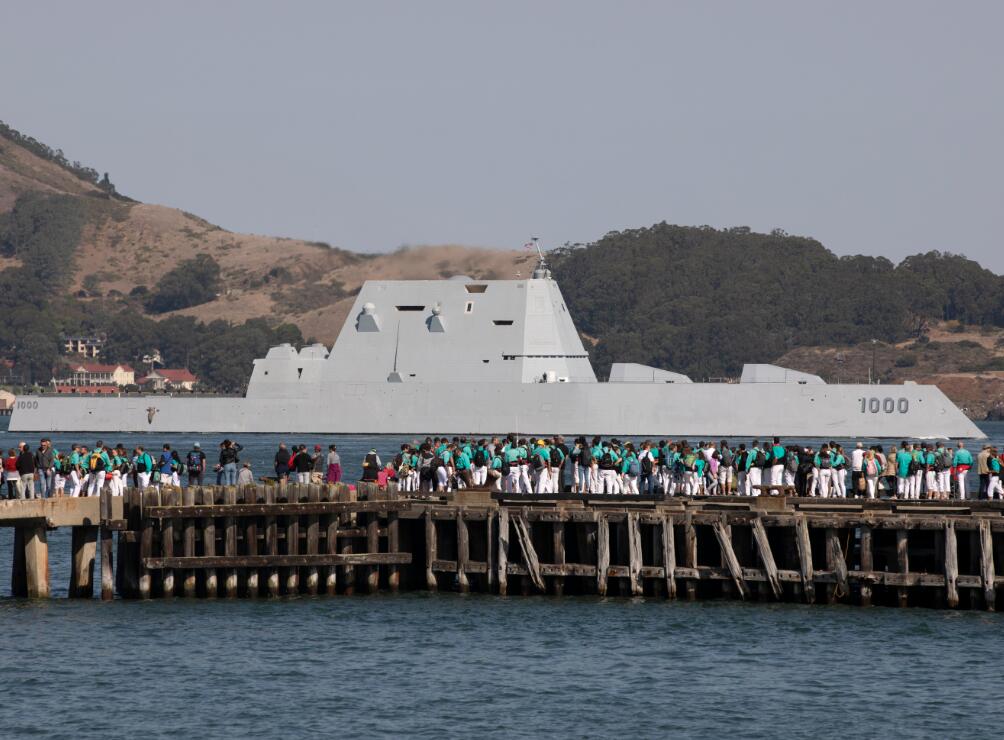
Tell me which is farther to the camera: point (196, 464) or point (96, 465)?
point (196, 464)

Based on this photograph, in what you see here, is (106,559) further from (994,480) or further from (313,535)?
Result: (994,480)

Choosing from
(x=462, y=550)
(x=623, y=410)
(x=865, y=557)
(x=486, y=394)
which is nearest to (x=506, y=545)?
(x=462, y=550)

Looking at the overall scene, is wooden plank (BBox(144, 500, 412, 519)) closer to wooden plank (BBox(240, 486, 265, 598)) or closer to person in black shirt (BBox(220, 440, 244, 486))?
wooden plank (BBox(240, 486, 265, 598))

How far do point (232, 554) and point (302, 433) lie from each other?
43.2 m

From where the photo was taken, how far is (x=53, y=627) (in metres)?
24.3

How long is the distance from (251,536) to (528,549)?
423cm

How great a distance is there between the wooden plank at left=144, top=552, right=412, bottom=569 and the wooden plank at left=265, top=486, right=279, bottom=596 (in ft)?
0.45

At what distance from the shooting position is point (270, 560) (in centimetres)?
2628

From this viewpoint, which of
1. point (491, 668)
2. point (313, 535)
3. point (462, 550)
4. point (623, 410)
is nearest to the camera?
point (491, 668)

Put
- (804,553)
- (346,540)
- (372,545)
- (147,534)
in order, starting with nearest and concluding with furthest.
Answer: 1. (804,553)
2. (147,534)
3. (372,545)
4. (346,540)

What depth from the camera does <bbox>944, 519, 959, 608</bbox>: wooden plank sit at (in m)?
24.6

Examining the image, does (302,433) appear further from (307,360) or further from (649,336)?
(649,336)

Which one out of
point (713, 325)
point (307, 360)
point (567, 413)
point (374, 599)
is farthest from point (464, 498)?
point (713, 325)

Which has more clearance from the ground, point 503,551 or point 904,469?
point 904,469
